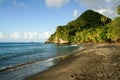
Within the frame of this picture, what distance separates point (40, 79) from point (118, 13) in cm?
6577

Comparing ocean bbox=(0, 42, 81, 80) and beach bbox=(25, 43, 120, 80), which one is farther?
ocean bbox=(0, 42, 81, 80)

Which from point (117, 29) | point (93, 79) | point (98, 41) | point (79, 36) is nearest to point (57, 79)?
point (93, 79)

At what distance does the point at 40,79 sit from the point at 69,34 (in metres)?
182

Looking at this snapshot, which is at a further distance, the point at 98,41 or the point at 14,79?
the point at 98,41

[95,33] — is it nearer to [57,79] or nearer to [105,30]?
[105,30]

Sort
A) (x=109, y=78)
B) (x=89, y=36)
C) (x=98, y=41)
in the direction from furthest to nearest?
(x=89, y=36) < (x=98, y=41) < (x=109, y=78)

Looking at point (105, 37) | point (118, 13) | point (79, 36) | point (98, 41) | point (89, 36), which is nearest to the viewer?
point (118, 13)

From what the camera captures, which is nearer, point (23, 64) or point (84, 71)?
point (84, 71)

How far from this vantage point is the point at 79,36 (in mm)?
171500

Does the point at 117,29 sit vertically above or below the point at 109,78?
above

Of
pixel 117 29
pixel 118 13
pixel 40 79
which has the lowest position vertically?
pixel 40 79

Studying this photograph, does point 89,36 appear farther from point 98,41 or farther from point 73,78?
point 73,78

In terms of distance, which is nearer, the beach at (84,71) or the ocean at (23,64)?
the beach at (84,71)

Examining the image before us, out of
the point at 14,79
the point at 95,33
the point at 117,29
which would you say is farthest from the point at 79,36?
the point at 14,79
